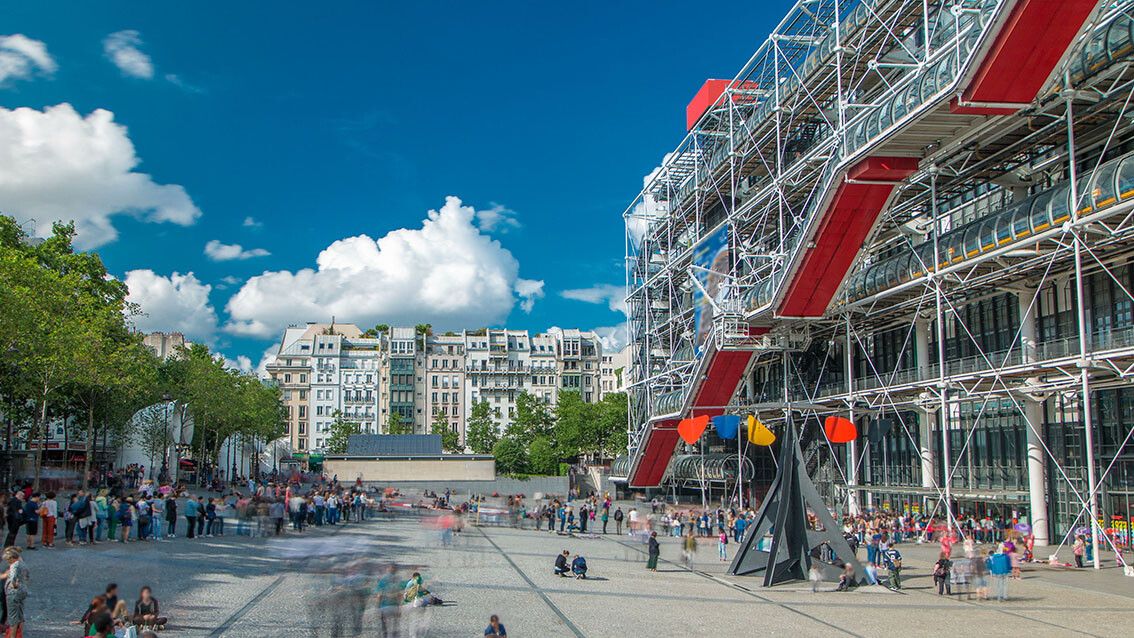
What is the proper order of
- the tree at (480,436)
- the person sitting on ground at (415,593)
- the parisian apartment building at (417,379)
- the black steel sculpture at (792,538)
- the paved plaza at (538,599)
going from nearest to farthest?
the person sitting on ground at (415,593) → the paved plaza at (538,599) → the black steel sculpture at (792,538) → the tree at (480,436) → the parisian apartment building at (417,379)

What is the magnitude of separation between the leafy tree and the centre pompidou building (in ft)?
109

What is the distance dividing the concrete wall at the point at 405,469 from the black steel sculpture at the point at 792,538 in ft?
155

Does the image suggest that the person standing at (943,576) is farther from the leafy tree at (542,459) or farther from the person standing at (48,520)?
the leafy tree at (542,459)

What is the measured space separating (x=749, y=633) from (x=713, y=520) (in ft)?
74.5

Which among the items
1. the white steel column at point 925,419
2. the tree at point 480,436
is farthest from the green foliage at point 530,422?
the white steel column at point 925,419

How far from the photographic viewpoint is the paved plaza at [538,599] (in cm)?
1353

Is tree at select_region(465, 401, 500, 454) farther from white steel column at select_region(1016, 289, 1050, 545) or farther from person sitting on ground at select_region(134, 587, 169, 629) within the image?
person sitting on ground at select_region(134, 587, 169, 629)

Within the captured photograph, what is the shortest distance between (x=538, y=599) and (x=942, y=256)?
17.8 meters

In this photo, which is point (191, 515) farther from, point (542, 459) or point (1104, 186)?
point (542, 459)

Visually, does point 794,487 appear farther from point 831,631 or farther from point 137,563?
point 137,563

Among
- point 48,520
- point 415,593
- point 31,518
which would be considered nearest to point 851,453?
point 415,593

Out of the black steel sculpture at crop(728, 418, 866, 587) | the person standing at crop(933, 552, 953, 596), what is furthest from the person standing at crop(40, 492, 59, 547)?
the person standing at crop(933, 552, 953, 596)

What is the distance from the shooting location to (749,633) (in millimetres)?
13938

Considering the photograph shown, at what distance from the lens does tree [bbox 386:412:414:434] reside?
3909 inches
